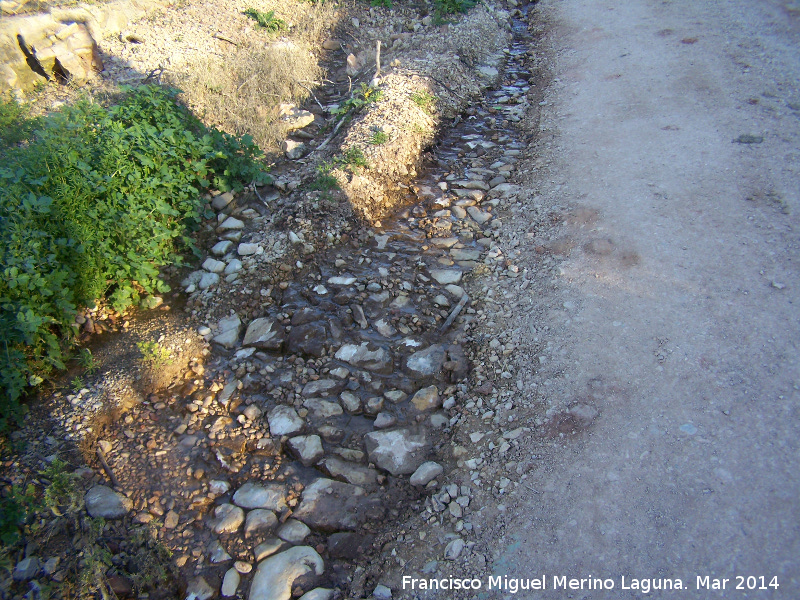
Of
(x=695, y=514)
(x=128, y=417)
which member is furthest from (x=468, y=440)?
(x=128, y=417)

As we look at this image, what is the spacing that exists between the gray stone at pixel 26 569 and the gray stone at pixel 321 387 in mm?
1483

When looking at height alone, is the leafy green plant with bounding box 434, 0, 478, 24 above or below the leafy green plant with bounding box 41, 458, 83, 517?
above

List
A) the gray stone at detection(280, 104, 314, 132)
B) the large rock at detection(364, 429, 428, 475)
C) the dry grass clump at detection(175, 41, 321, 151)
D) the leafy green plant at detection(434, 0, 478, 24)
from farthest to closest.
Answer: the leafy green plant at detection(434, 0, 478, 24) < the gray stone at detection(280, 104, 314, 132) < the dry grass clump at detection(175, 41, 321, 151) < the large rock at detection(364, 429, 428, 475)

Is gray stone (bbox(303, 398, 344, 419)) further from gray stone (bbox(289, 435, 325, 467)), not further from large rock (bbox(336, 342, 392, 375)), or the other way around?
large rock (bbox(336, 342, 392, 375))

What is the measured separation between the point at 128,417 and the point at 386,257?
6.89 ft

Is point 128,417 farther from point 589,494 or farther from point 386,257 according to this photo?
point 589,494

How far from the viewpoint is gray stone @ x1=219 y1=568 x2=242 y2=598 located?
7.76 feet

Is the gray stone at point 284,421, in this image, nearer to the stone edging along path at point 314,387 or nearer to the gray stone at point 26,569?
the stone edging along path at point 314,387

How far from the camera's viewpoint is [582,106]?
18.1ft

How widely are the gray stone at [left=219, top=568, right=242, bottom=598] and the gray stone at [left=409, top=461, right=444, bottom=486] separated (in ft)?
3.07

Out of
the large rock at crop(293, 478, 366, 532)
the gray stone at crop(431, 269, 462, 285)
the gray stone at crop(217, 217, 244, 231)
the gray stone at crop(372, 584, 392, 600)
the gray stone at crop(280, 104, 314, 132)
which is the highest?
the gray stone at crop(280, 104, 314, 132)

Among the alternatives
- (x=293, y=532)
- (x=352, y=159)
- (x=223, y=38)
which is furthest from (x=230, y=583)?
(x=223, y=38)

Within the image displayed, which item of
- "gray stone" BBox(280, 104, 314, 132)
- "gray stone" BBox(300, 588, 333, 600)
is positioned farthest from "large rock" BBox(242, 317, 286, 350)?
"gray stone" BBox(280, 104, 314, 132)

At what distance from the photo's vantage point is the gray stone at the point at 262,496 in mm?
2680
